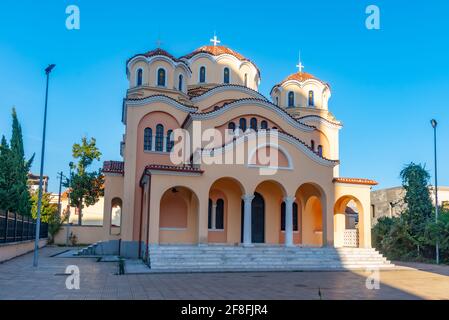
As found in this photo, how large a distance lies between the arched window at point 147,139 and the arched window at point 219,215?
5.00m

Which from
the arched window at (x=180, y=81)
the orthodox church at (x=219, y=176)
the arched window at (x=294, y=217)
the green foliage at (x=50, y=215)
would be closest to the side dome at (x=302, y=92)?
the orthodox church at (x=219, y=176)

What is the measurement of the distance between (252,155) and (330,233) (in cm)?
568

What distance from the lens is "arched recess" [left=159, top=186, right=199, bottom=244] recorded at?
22.8m

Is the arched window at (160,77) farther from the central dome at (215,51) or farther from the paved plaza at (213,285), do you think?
the paved plaza at (213,285)

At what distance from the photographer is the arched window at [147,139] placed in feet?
83.2

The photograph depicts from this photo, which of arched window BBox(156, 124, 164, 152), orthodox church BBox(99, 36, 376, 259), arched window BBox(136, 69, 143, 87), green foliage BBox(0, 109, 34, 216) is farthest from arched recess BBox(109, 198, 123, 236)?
arched window BBox(136, 69, 143, 87)

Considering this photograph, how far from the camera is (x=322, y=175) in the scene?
926 inches

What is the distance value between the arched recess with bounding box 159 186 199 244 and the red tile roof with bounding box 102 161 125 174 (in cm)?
469

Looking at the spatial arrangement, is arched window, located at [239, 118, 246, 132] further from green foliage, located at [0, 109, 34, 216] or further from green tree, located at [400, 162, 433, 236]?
green foliage, located at [0, 109, 34, 216]

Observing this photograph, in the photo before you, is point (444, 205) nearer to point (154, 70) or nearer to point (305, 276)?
point (305, 276)

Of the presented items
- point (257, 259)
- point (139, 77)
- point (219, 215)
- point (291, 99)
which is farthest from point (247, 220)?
point (291, 99)

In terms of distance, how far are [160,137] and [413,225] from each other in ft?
51.9

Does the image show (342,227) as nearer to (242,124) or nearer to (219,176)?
(242,124)
